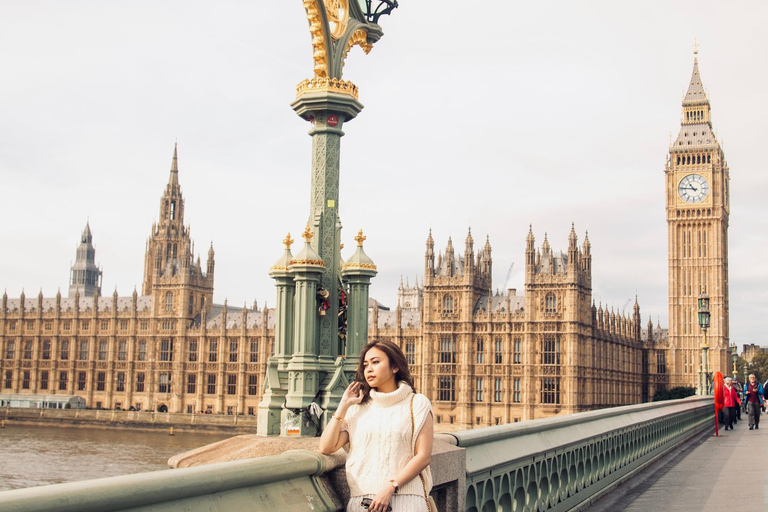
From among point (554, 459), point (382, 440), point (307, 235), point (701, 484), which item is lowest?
point (701, 484)

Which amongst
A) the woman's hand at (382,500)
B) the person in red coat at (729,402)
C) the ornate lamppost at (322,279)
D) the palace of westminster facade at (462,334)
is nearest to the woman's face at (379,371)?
the woman's hand at (382,500)

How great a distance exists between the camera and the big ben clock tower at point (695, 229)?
9494 centimetres

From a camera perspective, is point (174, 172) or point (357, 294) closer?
point (357, 294)

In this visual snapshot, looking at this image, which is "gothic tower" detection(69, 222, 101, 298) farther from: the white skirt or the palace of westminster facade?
the white skirt

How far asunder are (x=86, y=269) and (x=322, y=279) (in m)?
132

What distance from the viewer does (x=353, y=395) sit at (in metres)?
5.06

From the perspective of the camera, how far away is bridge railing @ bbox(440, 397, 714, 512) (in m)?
6.91

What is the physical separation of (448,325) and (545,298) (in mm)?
8887

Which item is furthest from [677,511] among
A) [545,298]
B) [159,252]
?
[159,252]

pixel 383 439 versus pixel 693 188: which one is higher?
pixel 693 188

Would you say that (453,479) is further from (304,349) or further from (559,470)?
(304,349)

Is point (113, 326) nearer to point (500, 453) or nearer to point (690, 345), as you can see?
point (690, 345)

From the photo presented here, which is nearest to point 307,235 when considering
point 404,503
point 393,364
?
point 393,364

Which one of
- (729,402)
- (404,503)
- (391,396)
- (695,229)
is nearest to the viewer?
(404,503)
